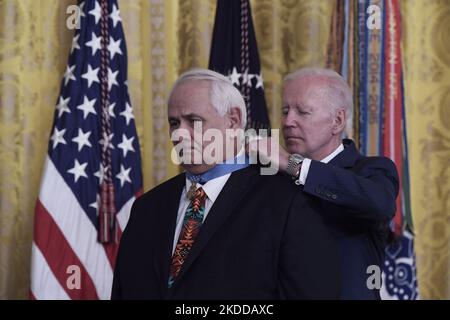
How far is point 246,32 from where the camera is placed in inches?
161

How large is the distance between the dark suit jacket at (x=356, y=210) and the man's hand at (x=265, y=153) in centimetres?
9

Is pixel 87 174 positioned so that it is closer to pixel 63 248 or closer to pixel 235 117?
pixel 63 248

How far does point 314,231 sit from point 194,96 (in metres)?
0.54

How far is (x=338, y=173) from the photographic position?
228 centimetres

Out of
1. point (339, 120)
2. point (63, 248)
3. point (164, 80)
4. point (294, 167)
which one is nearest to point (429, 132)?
point (164, 80)

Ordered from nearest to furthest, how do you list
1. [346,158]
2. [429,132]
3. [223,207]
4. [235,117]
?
[223,207] < [235,117] < [346,158] < [429,132]

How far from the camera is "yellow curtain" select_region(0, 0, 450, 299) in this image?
405 cm

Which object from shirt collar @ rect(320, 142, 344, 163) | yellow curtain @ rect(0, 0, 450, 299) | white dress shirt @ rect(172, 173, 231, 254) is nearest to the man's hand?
white dress shirt @ rect(172, 173, 231, 254)

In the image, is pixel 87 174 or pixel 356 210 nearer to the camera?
pixel 356 210

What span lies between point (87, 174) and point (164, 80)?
0.80 m

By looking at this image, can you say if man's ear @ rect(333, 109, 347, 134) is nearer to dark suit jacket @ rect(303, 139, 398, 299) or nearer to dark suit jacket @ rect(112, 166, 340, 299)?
dark suit jacket @ rect(303, 139, 398, 299)

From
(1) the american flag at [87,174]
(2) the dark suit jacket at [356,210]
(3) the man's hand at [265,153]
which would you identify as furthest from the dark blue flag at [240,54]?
(3) the man's hand at [265,153]
